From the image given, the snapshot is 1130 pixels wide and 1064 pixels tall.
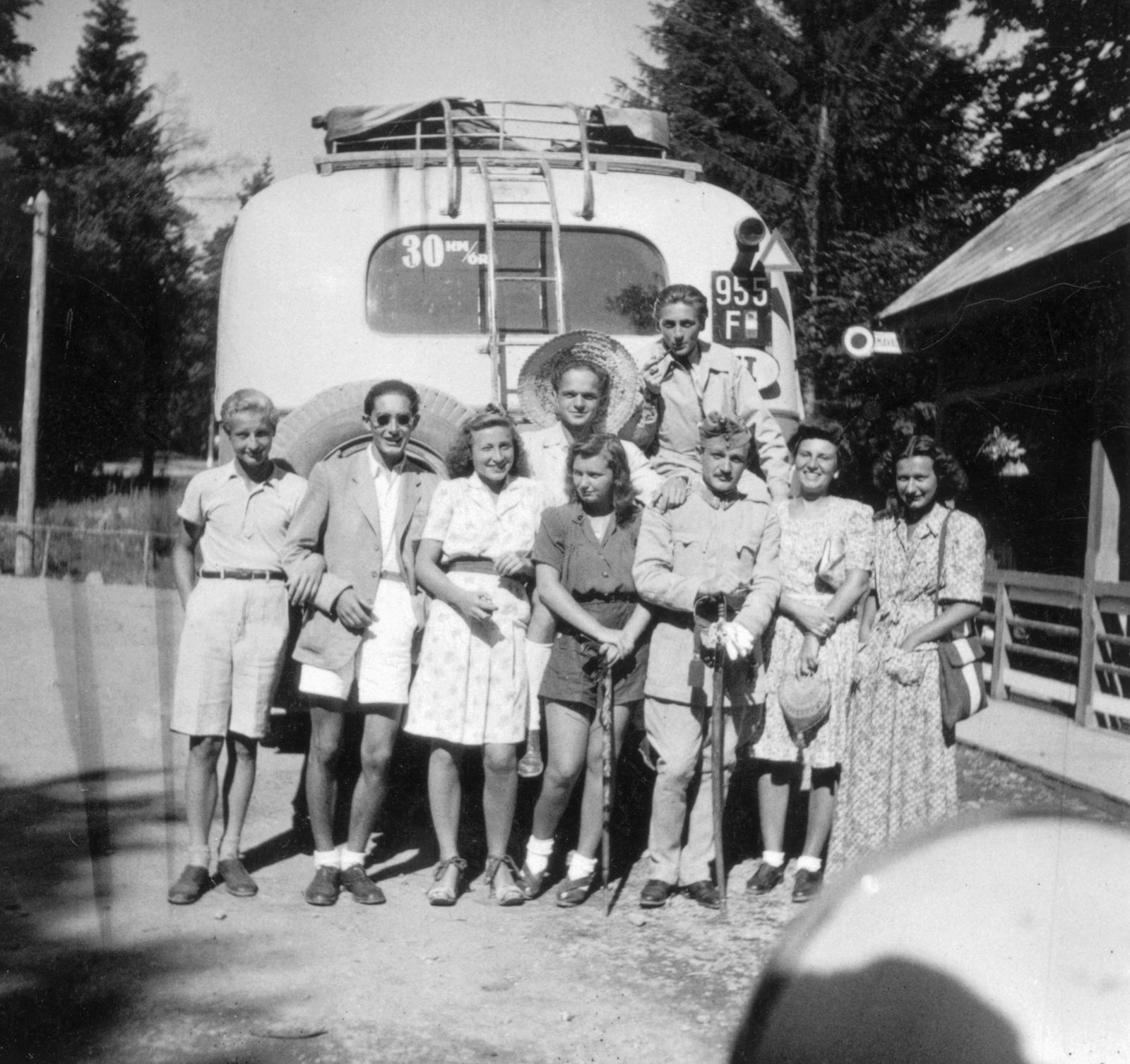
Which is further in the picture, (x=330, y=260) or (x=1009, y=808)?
(x=330, y=260)

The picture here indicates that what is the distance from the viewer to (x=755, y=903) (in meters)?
4.50

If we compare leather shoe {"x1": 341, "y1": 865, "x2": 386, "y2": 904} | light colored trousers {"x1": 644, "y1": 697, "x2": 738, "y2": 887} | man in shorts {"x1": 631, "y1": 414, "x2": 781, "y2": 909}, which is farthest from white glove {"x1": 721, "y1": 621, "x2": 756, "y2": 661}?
leather shoe {"x1": 341, "y1": 865, "x2": 386, "y2": 904}

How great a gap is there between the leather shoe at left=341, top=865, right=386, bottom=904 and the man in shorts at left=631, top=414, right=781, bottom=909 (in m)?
0.96

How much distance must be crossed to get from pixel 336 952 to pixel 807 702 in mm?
1865

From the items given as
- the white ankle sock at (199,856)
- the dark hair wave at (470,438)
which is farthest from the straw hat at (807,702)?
the white ankle sock at (199,856)

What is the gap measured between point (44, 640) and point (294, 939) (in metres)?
9.12

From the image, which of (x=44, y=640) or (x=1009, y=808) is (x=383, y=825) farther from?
(x=44, y=640)

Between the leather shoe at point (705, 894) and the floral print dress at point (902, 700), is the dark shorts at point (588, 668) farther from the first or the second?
the floral print dress at point (902, 700)

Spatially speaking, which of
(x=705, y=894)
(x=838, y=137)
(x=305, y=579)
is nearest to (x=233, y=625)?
(x=305, y=579)

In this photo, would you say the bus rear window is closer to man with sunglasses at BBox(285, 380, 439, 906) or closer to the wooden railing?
man with sunglasses at BBox(285, 380, 439, 906)

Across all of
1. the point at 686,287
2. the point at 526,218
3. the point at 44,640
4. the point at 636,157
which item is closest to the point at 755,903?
the point at 686,287

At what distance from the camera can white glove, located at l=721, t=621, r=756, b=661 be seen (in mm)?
4137

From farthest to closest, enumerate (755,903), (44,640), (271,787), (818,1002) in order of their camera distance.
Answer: (44,640)
(271,787)
(755,903)
(818,1002)

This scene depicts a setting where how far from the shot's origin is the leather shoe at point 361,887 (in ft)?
14.3
